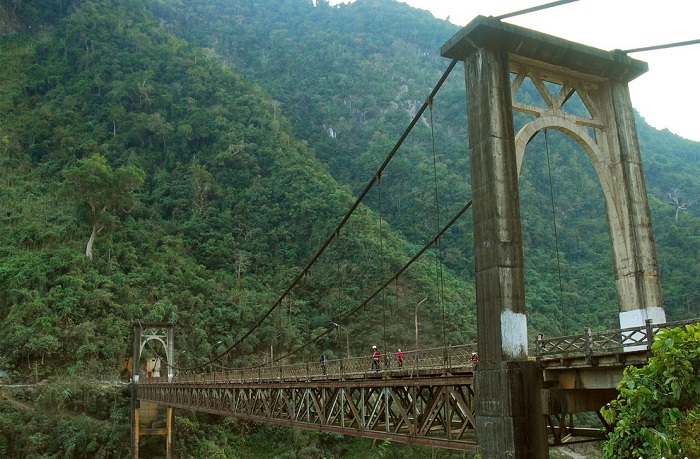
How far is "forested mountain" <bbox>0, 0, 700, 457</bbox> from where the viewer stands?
33.0m

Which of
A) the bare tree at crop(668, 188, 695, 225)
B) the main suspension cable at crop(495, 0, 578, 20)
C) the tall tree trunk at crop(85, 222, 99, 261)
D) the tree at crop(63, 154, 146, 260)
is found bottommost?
the main suspension cable at crop(495, 0, 578, 20)

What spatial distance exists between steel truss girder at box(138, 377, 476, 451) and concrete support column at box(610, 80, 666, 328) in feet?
11.0

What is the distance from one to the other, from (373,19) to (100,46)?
54866 millimetres

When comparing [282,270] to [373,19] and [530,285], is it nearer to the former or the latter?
[530,285]

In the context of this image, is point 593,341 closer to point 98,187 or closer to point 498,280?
point 498,280

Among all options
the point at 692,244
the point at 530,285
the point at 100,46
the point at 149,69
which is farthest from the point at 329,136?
the point at 692,244

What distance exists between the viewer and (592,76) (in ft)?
36.7

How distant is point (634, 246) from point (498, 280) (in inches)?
135

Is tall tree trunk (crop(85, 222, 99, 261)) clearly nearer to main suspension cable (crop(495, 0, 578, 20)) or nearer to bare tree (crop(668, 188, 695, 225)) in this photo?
main suspension cable (crop(495, 0, 578, 20))

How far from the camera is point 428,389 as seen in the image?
1195 centimetres

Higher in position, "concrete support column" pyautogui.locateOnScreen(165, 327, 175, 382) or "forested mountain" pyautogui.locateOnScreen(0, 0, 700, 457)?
"forested mountain" pyautogui.locateOnScreen(0, 0, 700, 457)

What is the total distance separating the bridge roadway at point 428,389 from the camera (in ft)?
27.3

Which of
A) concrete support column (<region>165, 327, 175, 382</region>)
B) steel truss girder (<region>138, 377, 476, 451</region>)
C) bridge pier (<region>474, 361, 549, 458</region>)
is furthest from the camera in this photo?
concrete support column (<region>165, 327, 175, 382</region>)

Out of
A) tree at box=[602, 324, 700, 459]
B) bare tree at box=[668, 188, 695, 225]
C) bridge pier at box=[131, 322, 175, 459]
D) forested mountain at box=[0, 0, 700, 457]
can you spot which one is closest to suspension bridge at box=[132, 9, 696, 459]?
tree at box=[602, 324, 700, 459]
